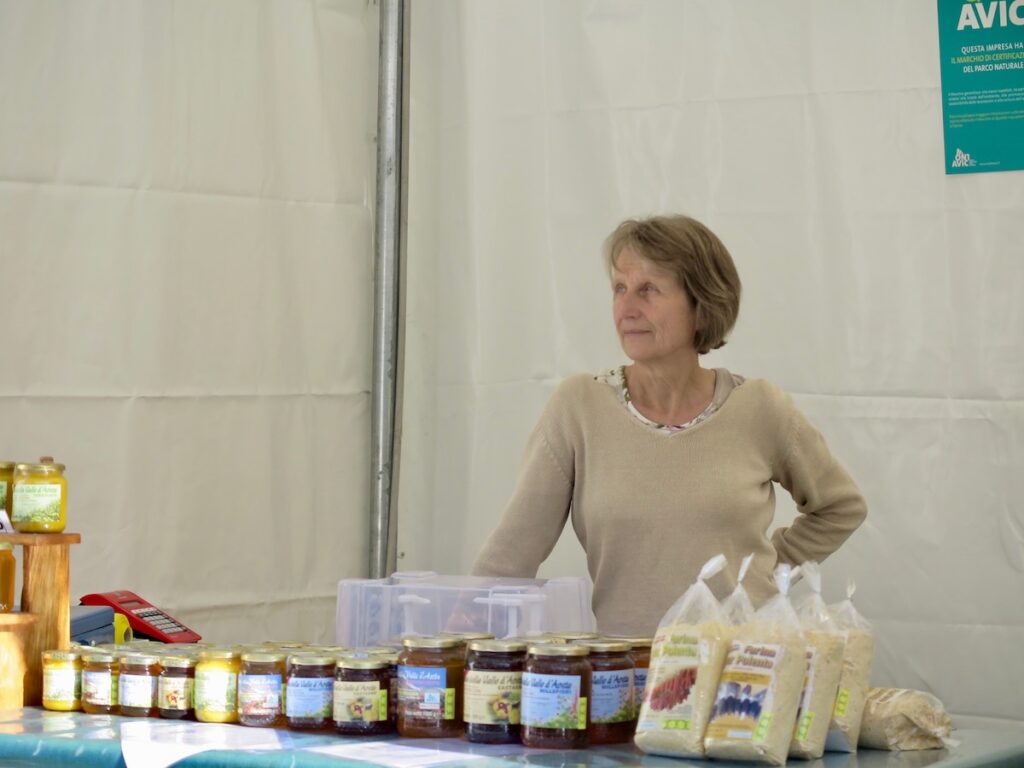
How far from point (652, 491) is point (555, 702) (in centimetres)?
83

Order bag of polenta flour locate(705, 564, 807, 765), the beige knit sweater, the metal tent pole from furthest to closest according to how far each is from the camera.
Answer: the metal tent pole, the beige knit sweater, bag of polenta flour locate(705, 564, 807, 765)

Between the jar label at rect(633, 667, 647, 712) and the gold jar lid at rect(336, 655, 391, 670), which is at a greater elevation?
the gold jar lid at rect(336, 655, 391, 670)

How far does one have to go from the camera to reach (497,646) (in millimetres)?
1634

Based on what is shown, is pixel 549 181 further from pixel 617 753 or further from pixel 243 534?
pixel 617 753

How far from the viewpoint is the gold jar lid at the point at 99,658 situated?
6.15ft

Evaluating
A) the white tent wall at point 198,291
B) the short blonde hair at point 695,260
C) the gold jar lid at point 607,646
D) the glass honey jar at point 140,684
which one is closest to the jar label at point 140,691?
the glass honey jar at point 140,684

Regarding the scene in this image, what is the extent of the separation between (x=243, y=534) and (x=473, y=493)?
551 millimetres

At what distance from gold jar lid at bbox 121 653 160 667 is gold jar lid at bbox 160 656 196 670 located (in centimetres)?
2

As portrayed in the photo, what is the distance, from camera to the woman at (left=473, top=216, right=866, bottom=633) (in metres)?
2.37

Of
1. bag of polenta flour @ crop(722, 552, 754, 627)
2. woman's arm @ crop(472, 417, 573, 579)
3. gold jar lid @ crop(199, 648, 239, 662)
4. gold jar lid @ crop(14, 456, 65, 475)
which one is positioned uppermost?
gold jar lid @ crop(14, 456, 65, 475)

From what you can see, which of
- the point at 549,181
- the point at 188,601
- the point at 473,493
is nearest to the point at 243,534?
the point at 188,601

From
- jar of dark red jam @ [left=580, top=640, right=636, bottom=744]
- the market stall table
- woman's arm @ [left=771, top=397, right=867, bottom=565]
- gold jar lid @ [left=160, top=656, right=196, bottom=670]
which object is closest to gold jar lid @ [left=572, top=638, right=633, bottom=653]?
jar of dark red jam @ [left=580, top=640, right=636, bottom=744]

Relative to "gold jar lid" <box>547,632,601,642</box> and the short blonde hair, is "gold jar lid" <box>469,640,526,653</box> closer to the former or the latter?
"gold jar lid" <box>547,632,601,642</box>

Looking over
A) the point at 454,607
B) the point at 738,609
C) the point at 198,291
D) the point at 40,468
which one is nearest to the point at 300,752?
the point at 738,609
